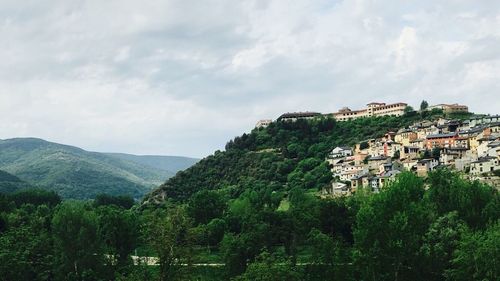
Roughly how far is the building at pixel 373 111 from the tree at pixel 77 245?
112 metres

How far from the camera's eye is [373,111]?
500 feet

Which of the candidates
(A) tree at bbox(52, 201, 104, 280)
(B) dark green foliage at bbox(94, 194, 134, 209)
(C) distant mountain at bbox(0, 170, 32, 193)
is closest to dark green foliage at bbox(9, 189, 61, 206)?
(B) dark green foliage at bbox(94, 194, 134, 209)

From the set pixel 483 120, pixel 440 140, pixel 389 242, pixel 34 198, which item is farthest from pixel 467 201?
pixel 34 198

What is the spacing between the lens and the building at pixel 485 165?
8275cm

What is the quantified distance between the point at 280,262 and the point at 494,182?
52945 mm

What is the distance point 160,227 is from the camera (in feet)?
90.1

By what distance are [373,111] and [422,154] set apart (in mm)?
52402

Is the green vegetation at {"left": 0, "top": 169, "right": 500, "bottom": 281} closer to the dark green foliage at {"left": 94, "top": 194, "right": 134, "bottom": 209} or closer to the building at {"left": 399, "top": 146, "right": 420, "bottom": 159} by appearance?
the dark green foliage at {"left": 94, "top": 194, "right": 134, "bottom": 209}

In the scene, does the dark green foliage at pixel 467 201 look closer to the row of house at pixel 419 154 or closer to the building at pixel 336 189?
the row of house at pixel 419 154

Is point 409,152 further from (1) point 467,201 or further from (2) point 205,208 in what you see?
(1) point 467,201

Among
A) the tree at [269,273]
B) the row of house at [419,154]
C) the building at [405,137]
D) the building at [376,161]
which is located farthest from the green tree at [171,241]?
the building at [405,137]

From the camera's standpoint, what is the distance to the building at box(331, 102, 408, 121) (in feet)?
480

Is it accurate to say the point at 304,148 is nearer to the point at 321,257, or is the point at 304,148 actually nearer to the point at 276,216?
the point at 276,216

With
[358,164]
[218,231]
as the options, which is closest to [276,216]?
[218,231]
